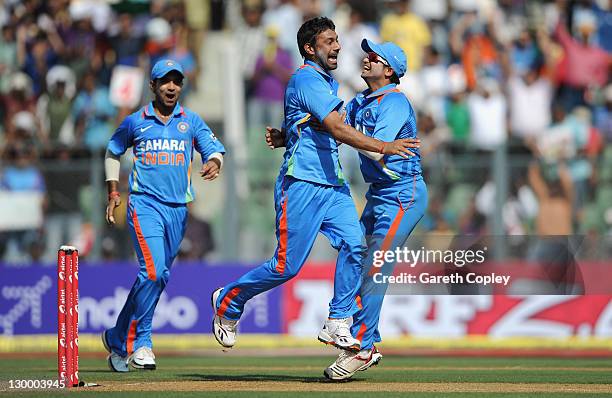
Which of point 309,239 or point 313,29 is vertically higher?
point 313,29

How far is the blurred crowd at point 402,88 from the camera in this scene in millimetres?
16188

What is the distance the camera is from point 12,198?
16969mm

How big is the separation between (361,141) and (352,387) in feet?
6.01

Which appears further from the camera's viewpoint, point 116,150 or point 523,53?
point 523,53

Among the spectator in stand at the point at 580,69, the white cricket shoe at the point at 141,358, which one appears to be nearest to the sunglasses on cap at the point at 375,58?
the white cricket shoe at the point at 141,358

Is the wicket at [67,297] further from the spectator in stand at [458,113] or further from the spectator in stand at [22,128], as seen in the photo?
the spectator in stand at [22,128]

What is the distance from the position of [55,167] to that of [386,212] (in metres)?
7.67

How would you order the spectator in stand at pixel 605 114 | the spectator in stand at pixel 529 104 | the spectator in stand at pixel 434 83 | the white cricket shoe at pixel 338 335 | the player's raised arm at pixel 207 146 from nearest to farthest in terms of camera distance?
1. the white cricket shoe at pixel 338 335
2. the player's raised arm at pixel 207 146
3. the spectator in stand at pixel 605 114
4. the spectator in stand at pixel 529 104
5. the spectator in stand at pixel 434 83

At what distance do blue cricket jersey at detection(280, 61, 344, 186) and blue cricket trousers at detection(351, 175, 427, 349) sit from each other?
59 centimetres

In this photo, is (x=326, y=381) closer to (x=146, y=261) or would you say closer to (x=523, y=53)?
(x=146, y=261)

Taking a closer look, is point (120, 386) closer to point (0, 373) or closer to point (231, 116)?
point (0, 373)

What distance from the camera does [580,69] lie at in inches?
727

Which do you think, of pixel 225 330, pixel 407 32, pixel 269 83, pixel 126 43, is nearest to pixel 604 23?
pixel 407 32

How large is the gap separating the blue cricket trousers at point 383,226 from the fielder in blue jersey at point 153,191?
1.60m
